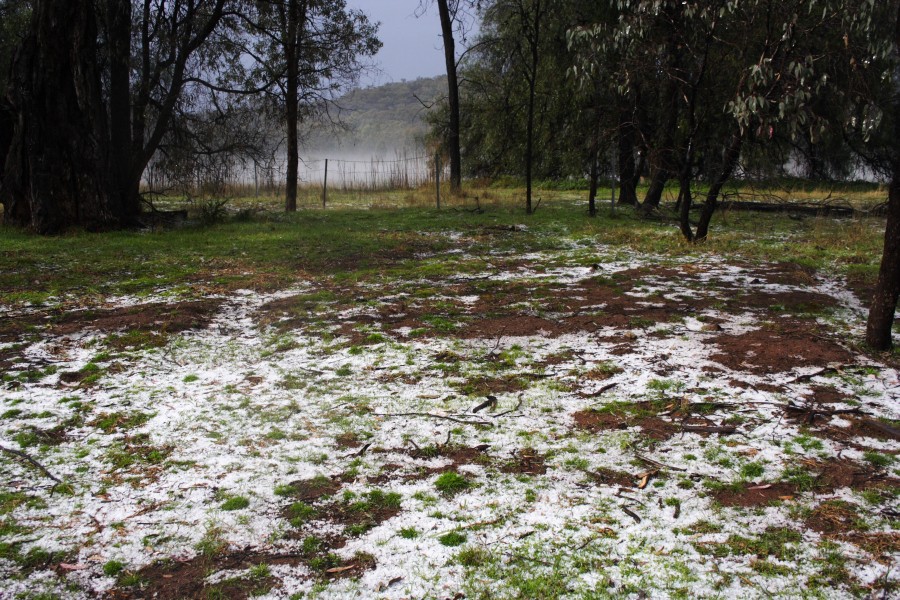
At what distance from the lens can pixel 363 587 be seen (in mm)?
2164

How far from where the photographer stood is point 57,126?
962 centimetres

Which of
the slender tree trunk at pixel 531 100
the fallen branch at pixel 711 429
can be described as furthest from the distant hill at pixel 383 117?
the fallen branch at pixel 711 429

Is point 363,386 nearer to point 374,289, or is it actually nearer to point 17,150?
point 374,289

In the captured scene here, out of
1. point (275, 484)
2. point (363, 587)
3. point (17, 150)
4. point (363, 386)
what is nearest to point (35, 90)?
point (17, 150)

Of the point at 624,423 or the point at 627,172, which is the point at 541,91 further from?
the point at 624,423

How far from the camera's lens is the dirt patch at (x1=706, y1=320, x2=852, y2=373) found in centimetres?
400

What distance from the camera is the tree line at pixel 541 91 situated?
616cm

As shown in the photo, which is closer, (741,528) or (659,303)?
(741,528)

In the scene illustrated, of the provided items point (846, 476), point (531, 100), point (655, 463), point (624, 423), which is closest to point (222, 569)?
point (655, 463)

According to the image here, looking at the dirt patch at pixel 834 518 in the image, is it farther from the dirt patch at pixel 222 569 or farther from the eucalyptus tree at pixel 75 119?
the eucalyptus tree at pixel 75 119

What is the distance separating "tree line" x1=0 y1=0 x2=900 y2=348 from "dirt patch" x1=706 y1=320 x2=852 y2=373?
1.13 feet

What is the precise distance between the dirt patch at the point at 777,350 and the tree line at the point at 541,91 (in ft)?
1.13

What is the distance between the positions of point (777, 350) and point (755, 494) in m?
1.89

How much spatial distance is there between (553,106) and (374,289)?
11417 millimetres
